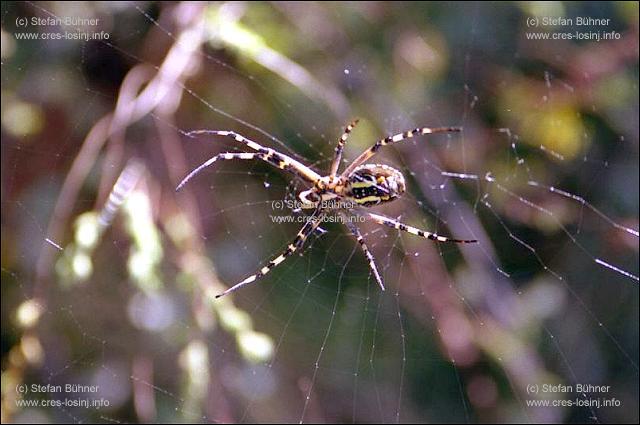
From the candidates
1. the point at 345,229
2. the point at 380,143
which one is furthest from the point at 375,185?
the point at 345,229

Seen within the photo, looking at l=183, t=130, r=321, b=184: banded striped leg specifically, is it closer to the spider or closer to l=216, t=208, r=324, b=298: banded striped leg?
the spider

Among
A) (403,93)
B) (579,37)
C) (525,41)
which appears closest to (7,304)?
(403,93)

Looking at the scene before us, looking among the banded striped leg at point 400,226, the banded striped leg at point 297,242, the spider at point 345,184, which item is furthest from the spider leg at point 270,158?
the banded striped leg at point 400,226

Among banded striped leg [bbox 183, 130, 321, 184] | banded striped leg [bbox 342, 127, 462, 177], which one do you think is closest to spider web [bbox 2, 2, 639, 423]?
banded striped leg [bbox 183, 130, 321, 184]

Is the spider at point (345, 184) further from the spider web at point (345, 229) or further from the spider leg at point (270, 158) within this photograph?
the spider web at point (345, 229)

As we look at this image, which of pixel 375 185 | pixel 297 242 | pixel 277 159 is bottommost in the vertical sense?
pixel 297 242

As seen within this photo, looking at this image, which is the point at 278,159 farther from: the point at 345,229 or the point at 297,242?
the point at 345,229
